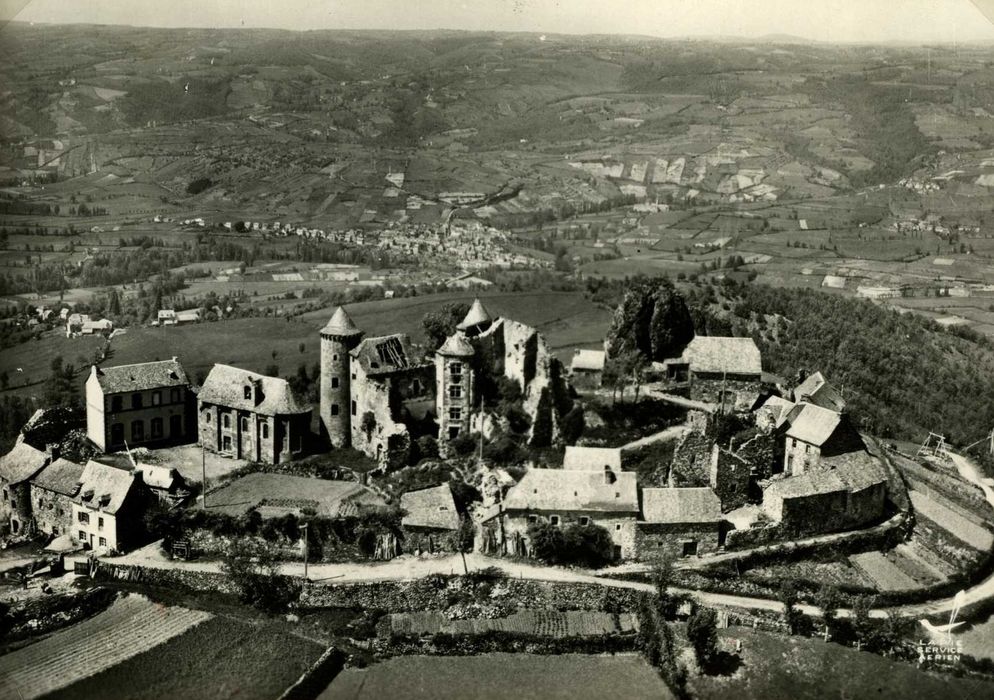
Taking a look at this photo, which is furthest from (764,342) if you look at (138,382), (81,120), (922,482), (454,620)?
(81,120)

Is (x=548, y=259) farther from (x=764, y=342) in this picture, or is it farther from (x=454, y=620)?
(x=454, y=620)

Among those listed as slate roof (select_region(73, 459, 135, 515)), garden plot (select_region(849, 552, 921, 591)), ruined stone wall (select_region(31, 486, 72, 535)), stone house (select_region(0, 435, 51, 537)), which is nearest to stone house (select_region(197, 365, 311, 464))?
slate roof (select_region(73, 459, 135, 515))

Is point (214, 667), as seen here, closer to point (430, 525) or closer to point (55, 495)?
A: point (430, 525)

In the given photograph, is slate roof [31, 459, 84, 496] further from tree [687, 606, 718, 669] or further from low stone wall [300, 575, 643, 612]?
tree [687, 606, 718, 669]

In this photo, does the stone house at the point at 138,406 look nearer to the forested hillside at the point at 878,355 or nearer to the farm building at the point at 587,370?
the farm building at the point at 587,370

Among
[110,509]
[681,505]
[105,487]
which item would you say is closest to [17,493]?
[105,487]
